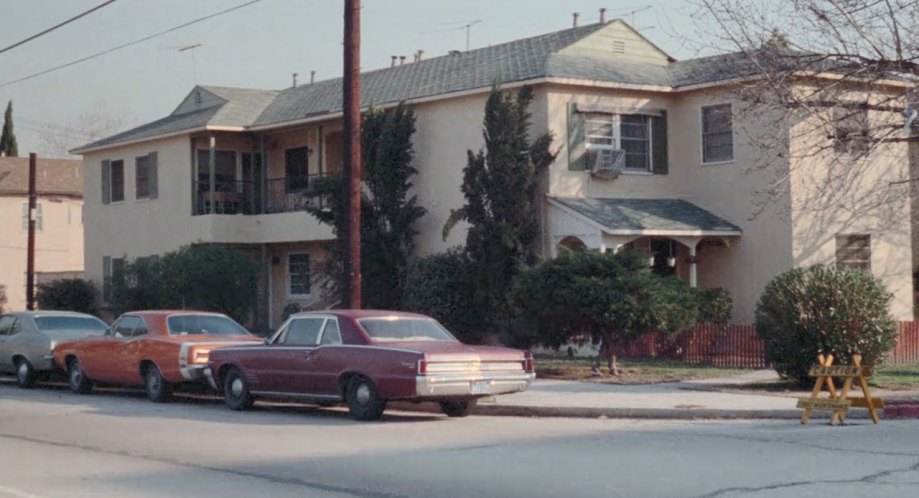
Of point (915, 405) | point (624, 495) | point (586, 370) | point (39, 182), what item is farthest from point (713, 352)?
point (39, 182)

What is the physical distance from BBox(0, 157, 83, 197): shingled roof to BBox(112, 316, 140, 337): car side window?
36656 mm

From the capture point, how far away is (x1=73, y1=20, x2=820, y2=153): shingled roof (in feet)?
102

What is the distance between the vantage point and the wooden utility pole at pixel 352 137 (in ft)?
71.6

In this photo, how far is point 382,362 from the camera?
17641 millimetres

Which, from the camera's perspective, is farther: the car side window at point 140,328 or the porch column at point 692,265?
the porch column at point 692,265

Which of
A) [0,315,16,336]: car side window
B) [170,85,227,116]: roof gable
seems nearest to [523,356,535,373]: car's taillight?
[0,315,16,336]: car side window

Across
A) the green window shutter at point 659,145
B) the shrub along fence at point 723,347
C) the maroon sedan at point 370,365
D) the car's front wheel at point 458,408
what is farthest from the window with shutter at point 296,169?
the car's front wheel at point 458,408

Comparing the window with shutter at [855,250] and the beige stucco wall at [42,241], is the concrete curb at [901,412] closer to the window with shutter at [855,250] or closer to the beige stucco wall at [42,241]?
the window with shutter at [855,250]

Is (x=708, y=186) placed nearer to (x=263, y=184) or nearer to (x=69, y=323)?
(x=263, y=184)

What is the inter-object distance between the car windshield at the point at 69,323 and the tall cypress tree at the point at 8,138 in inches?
1902

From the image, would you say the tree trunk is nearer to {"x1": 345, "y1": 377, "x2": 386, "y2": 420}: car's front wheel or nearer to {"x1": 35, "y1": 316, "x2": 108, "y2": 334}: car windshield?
{"x1": 345, "y1": 377, "x2": 386, "y2": 420}: car's front wheel

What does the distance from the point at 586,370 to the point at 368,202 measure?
31.4 feet

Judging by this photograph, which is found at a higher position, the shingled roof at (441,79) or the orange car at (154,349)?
the shingled roof at (441,79)

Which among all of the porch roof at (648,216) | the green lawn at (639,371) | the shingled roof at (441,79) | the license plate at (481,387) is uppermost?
the shingled roof at (441,79)
